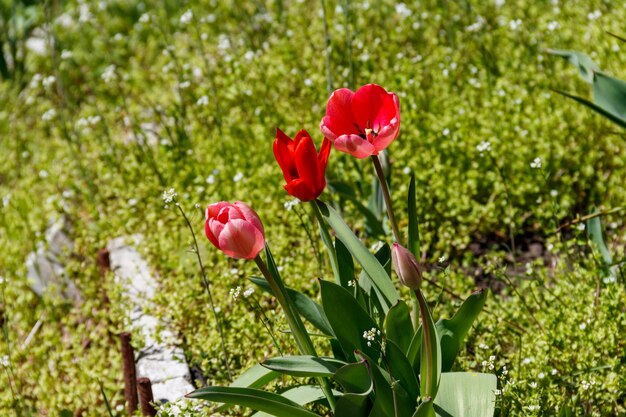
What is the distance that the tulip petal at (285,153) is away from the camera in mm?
1949

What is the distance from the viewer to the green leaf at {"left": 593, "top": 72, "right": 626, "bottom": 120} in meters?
2.60

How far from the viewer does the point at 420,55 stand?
14.6ft

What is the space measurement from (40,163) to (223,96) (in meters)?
1.09

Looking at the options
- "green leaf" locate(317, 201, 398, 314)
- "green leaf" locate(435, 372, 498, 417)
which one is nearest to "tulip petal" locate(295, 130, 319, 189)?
"green leaf" locate(317, 201, 398, 314)

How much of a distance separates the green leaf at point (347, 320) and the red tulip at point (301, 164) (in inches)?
9.8

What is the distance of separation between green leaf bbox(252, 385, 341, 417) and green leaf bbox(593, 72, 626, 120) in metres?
1.28

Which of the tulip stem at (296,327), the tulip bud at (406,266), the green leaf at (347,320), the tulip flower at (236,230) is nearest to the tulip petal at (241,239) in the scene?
the tulip flower at (236,230)

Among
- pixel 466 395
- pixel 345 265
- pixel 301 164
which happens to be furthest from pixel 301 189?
pixel 466 395

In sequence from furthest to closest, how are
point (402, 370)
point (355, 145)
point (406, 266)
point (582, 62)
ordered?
1. point (582, 62)
2. point (402, 370)
3. point (355, 145)
4. point (406, 266)

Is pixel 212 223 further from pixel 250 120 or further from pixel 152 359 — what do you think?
pixel 250 120

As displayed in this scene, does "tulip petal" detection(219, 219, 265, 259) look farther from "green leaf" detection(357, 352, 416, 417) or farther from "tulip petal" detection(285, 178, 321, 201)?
"green leaf" detection(357, 352, 416, 417)

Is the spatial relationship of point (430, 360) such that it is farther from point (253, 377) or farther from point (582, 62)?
point (582, 62)

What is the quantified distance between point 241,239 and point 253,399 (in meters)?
0.36

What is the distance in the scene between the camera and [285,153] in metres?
1.96
